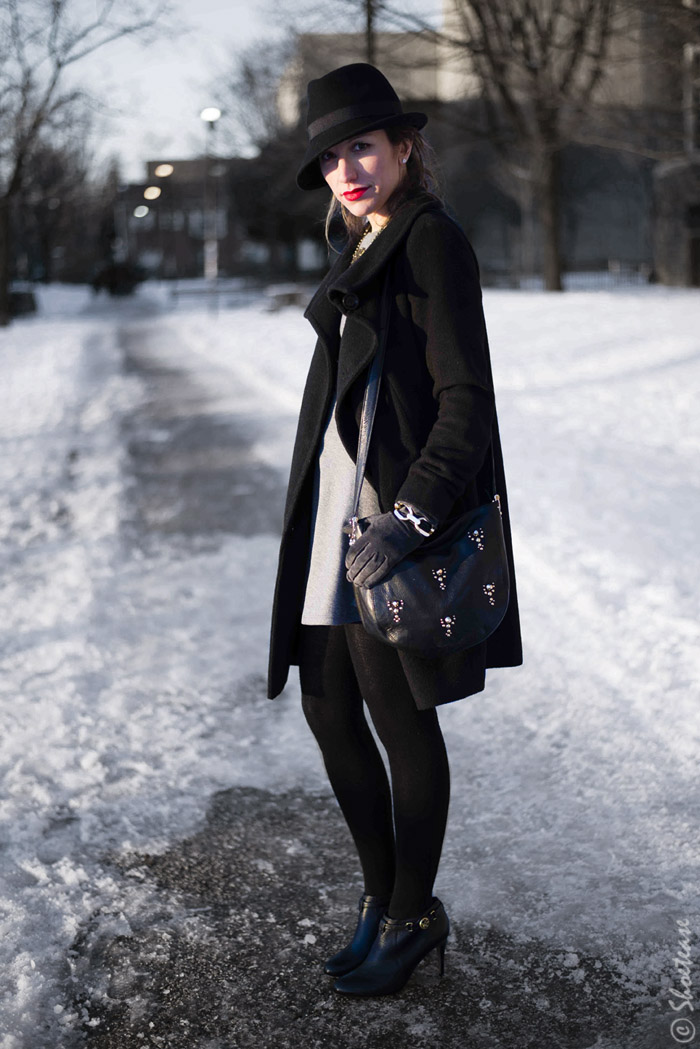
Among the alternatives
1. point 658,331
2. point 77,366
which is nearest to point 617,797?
point 658,331

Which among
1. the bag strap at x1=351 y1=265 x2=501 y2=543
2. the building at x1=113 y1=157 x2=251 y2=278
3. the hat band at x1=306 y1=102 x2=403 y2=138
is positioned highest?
the building at x1=113 y1=157 x2=251 y2=278

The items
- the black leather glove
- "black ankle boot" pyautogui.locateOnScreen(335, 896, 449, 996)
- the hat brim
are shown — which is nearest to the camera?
the black leather glove

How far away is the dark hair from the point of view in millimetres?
2439

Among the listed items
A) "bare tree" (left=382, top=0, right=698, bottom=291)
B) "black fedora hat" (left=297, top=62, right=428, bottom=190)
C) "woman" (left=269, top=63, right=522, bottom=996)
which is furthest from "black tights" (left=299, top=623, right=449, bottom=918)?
"bare tree" (left=382, top=0, right=698, bottom=291)

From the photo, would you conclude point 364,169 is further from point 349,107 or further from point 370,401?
point 370,401

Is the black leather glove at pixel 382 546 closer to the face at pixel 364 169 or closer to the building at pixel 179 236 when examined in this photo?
the face at pixel 364 169

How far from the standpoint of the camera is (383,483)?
2354 mm

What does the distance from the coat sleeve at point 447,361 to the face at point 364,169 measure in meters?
0.14

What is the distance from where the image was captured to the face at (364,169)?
2.41 m

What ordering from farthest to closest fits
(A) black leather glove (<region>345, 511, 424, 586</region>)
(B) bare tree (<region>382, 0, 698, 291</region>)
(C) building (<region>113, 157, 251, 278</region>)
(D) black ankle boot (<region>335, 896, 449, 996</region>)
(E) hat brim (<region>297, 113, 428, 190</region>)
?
(C) building (<region>113, 157, 251, 278</region>), (B) bare tree (<region>382, 0, 698, 291</region>), (D) black ankle boot (<region>335, 896, 449, 996</region>), (E) hat brim (<region>297, 113, 428, 190</region>), (A) black leather glove (<region>345, 511, 424, 586</region>)

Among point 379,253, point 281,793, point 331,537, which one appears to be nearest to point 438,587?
point 331,537

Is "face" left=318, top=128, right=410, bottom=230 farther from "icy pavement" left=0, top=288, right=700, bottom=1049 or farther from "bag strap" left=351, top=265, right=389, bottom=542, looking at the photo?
"icy pavement" left=0, top=288, right=700, bottom=1049

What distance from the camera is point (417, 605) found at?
228 cm

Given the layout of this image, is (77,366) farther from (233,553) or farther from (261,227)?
(261,227)
